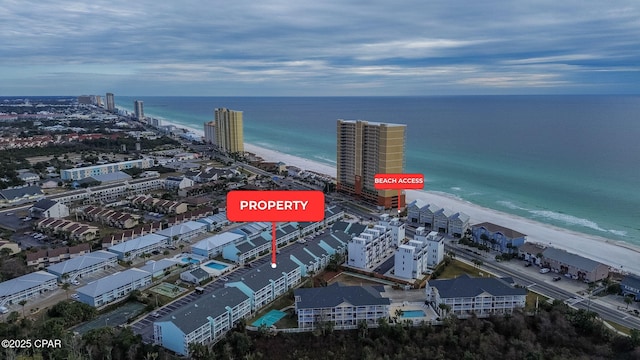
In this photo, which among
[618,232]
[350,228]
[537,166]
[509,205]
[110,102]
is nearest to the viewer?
[350,228]

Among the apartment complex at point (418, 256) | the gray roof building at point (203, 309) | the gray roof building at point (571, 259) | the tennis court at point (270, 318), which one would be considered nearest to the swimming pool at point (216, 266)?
the gray roof building at point (203, 309)

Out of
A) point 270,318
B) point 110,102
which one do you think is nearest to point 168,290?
point 270,318

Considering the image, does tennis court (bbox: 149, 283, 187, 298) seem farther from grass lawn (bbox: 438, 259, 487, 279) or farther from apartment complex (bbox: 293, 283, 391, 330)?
grass lawn (bbox: 438, 259, 487, 279)

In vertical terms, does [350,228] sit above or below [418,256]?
below

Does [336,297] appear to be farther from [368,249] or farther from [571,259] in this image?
[571,259]

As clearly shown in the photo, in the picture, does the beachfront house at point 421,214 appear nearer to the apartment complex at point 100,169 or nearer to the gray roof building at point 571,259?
the gray roof building at point 571,259

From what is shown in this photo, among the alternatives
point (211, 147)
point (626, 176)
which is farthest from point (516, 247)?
point (211, 147)

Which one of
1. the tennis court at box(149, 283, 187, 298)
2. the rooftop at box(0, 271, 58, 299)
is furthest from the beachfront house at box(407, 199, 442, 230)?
the rooftop at box(0, 271, 58, 299)
